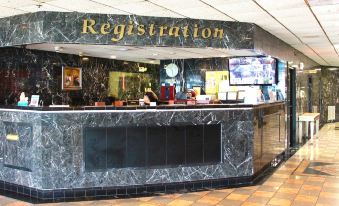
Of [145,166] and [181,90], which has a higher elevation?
[181,90]

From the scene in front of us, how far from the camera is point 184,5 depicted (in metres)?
5.79

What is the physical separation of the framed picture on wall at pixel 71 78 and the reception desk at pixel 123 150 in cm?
334

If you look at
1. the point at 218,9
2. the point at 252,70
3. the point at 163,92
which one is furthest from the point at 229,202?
the point at 163,92

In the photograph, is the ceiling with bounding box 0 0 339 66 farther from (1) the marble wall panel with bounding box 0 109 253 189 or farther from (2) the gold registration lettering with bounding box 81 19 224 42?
(1) the marble wall panel with bounding box 0 109 253 189

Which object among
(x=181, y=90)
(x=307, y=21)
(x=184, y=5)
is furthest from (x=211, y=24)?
(x=181, y=90)

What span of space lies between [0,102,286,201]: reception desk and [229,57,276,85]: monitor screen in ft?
11.8

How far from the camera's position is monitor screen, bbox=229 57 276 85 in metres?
9.99

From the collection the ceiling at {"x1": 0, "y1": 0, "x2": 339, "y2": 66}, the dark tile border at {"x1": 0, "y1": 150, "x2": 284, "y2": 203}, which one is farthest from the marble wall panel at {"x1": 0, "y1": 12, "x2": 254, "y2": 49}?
the dark tile border at {"x1": 0, "y1": 150, "x2": 284, "y2": 203}

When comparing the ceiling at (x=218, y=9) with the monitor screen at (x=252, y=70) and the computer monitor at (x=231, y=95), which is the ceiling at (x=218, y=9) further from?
the computer monitor at (x=231, y=95)

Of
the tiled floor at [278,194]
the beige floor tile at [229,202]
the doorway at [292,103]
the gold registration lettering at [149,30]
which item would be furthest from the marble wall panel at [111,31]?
the doorway at [292,103]

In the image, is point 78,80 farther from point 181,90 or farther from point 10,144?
point 10,144

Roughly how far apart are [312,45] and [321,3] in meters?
5.69

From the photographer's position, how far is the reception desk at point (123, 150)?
227 inches

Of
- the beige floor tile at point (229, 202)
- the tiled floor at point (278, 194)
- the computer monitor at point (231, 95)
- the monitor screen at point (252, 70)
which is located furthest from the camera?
the computer monitor at point (231, 95)
